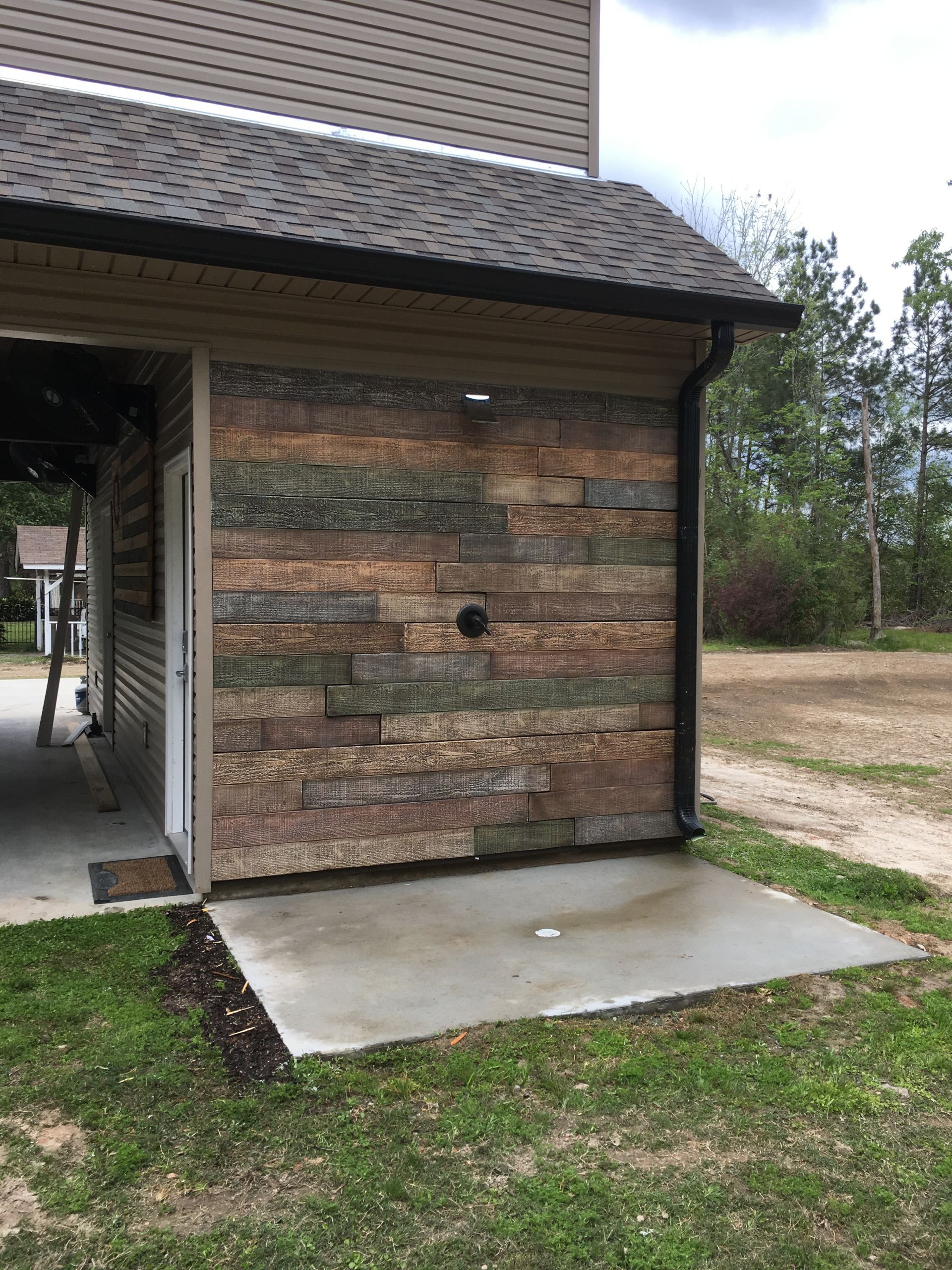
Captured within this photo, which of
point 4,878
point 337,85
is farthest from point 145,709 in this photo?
point 337,85

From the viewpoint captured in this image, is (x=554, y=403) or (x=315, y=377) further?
(x=554, y=403)

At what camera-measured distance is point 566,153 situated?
19.4 feet

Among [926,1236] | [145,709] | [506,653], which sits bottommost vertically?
[926,1236]

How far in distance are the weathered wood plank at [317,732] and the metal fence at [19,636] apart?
19.3 metres

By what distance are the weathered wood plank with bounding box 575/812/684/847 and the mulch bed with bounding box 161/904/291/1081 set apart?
6.16ft

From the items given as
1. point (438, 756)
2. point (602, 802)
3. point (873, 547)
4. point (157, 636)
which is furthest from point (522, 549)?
point (873, 547)

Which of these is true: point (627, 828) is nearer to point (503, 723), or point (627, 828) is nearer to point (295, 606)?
point (503, 723)

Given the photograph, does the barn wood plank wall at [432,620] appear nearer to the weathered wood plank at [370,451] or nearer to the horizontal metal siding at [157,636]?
the weathered wood plank at [370,451]

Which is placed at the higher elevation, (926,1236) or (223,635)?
(223,635)

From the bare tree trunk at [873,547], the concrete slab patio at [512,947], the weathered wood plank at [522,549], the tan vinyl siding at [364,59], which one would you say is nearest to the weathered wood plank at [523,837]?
the concrete slab patio at [512,947]

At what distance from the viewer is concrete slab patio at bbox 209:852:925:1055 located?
3.18m

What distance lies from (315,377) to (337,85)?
2119mm

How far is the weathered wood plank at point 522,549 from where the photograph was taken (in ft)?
15.2

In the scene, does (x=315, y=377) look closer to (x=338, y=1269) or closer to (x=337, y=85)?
(x=337, y=85)
